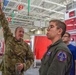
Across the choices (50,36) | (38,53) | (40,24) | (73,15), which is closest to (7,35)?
(50,36)

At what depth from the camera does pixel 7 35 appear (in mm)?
2557

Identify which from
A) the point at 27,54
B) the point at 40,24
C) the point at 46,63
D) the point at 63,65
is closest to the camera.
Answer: the point at 63,65

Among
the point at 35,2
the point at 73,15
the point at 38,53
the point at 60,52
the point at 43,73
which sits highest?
the point at 35,2

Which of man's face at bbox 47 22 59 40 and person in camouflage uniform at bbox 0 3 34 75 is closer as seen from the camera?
man's face at bbox 47 22 59 40

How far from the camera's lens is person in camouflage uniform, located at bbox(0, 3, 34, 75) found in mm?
2432

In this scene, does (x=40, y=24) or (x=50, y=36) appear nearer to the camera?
(x=50, y=36)

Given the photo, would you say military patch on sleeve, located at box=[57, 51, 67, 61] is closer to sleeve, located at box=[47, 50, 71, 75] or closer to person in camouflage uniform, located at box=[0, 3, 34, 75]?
sleeve, located at box=[47, 50, 71, 75]

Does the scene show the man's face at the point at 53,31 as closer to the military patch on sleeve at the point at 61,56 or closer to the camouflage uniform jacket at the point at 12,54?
the military patch on sleeve at the point at 61,56

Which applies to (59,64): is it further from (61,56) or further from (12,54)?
(12,54)

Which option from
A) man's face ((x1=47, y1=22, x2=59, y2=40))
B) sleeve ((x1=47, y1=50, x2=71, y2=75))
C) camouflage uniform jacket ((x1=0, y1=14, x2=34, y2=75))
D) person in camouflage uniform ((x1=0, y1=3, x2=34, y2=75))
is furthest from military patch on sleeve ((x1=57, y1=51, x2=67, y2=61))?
camouflage uniform jacket ((x1=0, y1=14, x2=34, y2=75))

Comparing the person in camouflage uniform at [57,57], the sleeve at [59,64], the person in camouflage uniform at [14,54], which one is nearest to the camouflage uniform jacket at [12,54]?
the person in camouflage uniform at [14,54]

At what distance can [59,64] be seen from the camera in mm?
1388

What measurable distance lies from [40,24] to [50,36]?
479 inches

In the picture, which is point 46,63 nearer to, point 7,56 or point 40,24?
point 7,56
